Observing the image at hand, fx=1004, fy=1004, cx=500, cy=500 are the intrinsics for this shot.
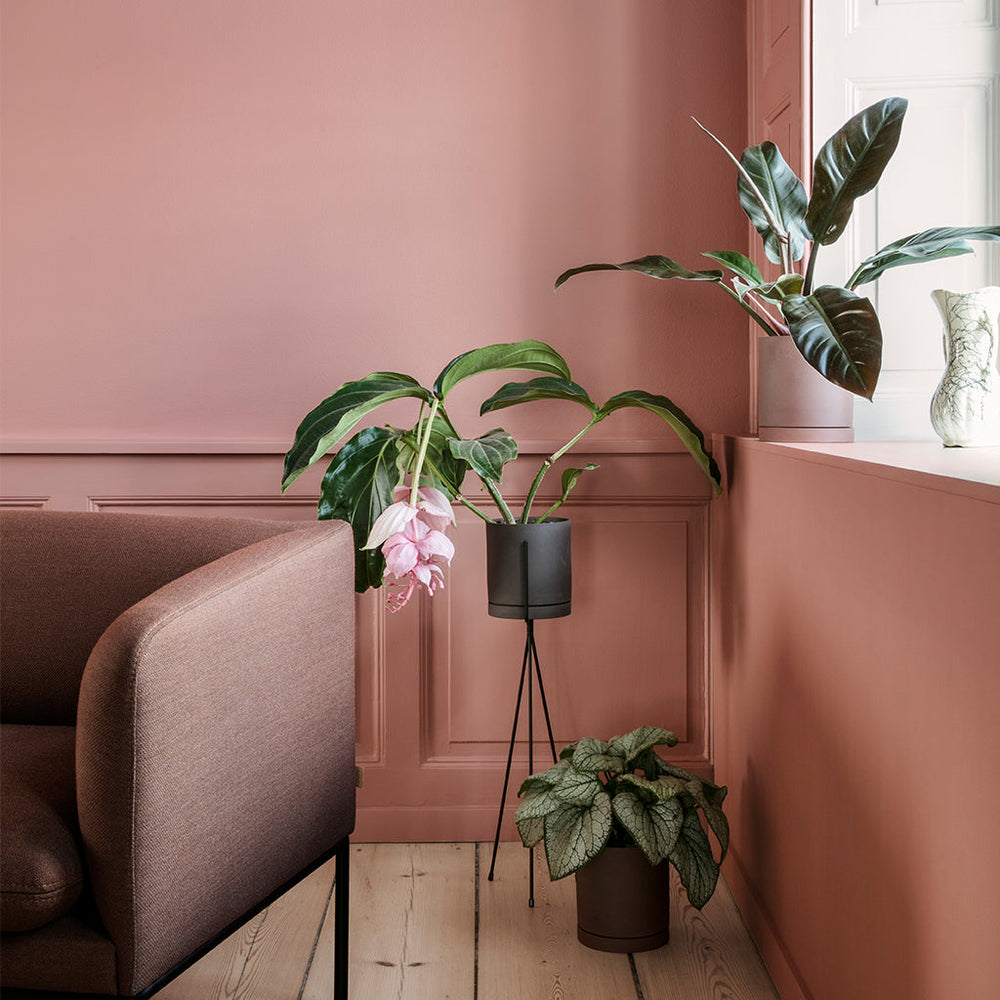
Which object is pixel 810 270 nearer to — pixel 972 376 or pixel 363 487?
pixel 972 376

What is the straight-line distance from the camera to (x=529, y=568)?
1832 millimetres

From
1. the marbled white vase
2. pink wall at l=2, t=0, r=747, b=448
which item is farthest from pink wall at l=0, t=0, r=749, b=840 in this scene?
the marbled white vase

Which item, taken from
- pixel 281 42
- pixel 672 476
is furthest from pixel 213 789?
pixel 281 42

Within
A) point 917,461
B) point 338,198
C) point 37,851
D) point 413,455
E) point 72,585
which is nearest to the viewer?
point 37,851

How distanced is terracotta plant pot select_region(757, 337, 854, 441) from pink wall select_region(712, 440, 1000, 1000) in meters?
0.08

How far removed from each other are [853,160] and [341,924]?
1.39 m

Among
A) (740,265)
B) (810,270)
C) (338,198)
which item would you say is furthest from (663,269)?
(338,198)

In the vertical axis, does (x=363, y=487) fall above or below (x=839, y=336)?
below

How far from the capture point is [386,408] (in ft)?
7.16

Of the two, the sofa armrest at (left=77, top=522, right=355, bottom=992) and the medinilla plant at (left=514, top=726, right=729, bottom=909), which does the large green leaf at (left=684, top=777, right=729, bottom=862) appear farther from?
the sofa armrest at (left=77, top=522, right=355, bottom=992)

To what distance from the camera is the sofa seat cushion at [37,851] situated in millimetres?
1107

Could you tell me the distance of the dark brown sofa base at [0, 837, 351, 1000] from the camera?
45.4 inches

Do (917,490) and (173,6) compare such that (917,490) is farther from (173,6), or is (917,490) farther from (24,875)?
(173,6)

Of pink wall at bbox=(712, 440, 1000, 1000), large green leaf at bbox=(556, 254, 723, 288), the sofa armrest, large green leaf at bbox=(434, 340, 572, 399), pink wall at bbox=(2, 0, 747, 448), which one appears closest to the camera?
pink wall at bbox=(712, 440, 1000, 1000)
